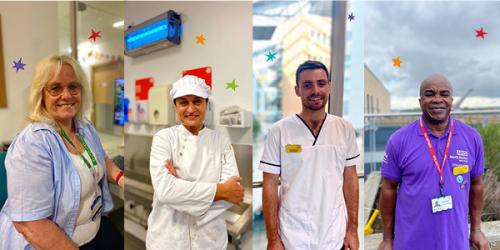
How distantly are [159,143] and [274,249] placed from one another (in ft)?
2.43

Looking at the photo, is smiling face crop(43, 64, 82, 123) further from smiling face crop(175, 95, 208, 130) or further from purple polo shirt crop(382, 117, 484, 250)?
purple polo shirt crop(382, 117, 484, 250)

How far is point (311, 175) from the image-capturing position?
1478 mm

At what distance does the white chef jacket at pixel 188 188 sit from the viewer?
1201 millimetres

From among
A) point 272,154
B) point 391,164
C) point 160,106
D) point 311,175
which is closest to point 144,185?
point 160,106

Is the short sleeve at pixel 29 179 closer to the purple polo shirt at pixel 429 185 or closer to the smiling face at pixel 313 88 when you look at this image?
the smiling face at pixel 313 88

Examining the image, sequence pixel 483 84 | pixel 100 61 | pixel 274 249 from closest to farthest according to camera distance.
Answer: pixel 100 61 → pixel 274 249 → pixel 483 84

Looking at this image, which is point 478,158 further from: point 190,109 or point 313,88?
point 190,109

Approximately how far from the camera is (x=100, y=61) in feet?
4.52

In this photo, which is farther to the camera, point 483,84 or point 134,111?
point 483,84

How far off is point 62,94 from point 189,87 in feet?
1.52

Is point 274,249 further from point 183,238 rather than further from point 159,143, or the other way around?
point 159,143

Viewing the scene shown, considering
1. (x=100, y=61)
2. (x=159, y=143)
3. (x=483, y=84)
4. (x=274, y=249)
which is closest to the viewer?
(x=159, y=143)

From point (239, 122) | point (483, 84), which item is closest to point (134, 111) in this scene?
point (239, 122)

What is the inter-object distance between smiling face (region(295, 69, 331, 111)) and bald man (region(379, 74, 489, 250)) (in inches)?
21.2
